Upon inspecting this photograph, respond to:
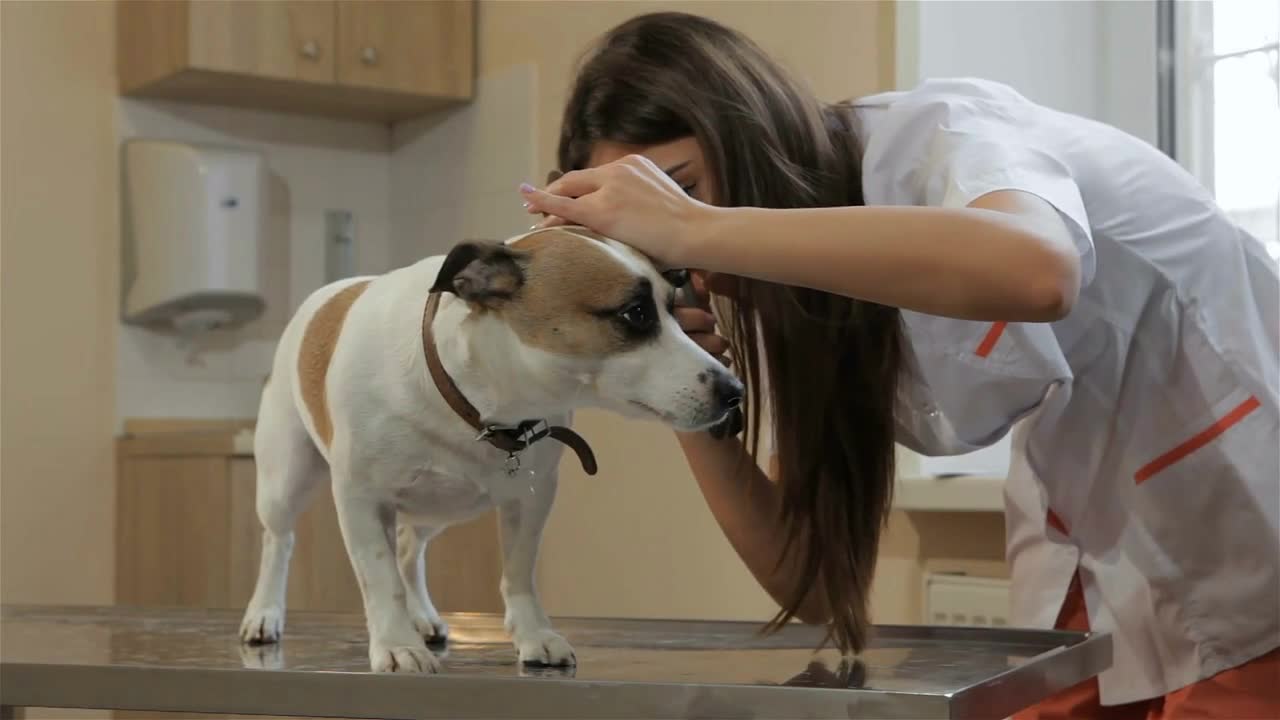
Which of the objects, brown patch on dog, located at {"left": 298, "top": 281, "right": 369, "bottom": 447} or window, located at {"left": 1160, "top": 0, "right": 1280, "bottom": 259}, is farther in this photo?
window, located at {"left": 1160, "top": 0, "right": 1280, "bottom": 259}

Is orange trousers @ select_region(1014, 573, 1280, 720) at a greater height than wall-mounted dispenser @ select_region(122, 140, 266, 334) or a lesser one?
lesser

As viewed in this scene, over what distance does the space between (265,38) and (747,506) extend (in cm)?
199

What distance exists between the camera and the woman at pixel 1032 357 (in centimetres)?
117

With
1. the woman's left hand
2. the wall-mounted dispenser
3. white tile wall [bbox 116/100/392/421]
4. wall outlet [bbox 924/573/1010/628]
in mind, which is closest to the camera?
the woman's left hand

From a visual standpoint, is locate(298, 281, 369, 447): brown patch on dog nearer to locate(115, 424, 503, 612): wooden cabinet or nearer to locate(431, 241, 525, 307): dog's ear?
locate(431, 241, 525, 307): dog's ear

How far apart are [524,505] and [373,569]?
0.44 feet

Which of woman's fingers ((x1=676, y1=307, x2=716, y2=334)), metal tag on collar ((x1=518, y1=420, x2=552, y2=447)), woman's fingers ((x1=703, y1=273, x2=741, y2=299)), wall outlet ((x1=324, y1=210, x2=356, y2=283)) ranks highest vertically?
wall outlet ((x1=324, y1=210, x2=356, y2=283))

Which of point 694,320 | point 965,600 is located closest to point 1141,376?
point 694,320

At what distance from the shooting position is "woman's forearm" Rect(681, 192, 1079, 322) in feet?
3.06

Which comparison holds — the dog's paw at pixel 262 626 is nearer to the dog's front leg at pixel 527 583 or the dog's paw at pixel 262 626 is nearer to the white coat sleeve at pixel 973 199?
the dog's front leg at pixel 527 583

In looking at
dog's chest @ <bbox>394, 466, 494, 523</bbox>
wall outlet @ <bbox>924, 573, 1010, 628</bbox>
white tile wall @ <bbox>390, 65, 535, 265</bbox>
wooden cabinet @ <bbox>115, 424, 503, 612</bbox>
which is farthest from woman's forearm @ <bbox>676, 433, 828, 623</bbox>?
white tile wall @ <bbox>390, 65, 535, 265</bbox>

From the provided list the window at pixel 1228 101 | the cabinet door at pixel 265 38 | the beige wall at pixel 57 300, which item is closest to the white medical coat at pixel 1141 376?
the window at pixel 1228 101

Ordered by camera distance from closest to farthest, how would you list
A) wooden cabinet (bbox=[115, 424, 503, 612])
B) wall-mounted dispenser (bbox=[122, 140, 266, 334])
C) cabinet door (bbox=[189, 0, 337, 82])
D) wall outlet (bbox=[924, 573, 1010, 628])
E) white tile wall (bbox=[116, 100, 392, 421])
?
wall outlet (bbox=[924, 573, 1010, 628]) → wooden cabinet (bbox=[115, 424, 503, 612]) → cabinet door (bbox=[189, 0, 337, 82]) → wall-mounted dispenser (bbox=[122, 140, 266, 334]) → white tile wall (bbox=[116, 100, 392, 421])

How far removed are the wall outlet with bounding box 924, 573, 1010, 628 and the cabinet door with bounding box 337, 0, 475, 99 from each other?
5.45 ft
